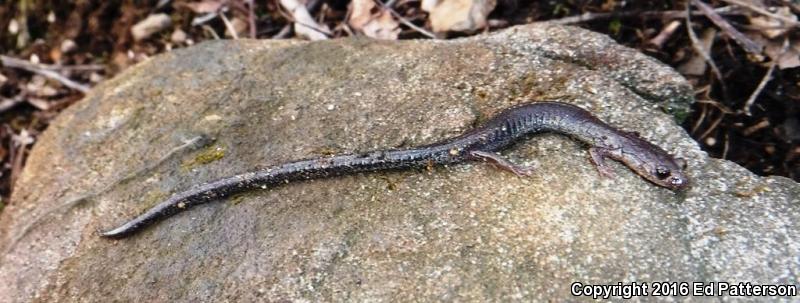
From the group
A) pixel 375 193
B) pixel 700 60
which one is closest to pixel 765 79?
pixel 700 60

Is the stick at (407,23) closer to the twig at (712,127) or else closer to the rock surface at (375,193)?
the rock surface at (375,193)

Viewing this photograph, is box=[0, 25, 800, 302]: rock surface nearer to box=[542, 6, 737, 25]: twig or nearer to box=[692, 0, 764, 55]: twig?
box=[542, 6, 737, 25]: twig

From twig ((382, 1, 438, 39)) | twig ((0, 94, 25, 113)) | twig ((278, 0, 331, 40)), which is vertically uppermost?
twig ((382, 1, 438, 39))

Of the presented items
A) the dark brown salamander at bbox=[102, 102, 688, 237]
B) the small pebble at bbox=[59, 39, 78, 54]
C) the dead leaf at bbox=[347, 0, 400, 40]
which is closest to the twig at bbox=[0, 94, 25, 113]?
the small pebble at bbox=[59, 39, 78, 54]

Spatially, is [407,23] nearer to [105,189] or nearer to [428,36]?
[428,36]

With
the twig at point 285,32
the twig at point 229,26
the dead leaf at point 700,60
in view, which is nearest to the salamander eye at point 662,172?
the dead leaf at point 700,60

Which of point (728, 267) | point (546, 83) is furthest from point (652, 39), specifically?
point (728, 267)
